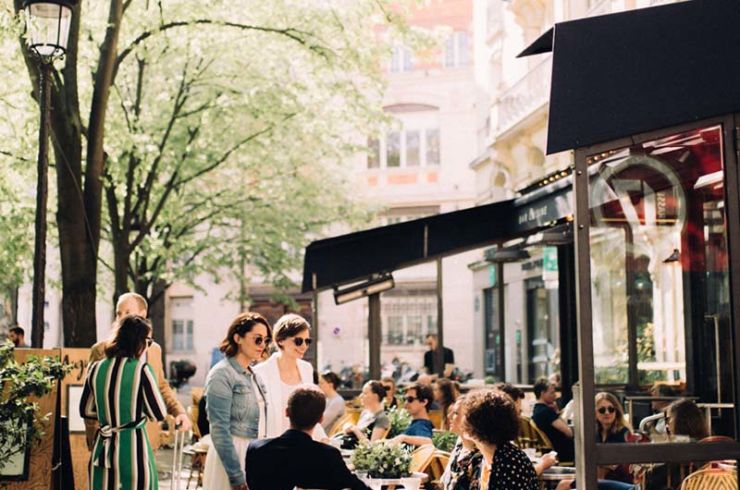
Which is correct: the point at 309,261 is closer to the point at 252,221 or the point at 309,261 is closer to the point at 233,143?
the point at 233,143

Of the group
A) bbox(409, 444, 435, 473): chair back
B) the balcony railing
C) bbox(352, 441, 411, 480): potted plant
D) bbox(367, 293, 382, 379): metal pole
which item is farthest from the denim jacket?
the balcony railing

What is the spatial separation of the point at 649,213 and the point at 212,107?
60.6 feet

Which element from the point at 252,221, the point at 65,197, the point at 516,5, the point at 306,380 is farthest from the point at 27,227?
the point at 306,380

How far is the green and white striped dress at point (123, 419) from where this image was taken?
23.2ft

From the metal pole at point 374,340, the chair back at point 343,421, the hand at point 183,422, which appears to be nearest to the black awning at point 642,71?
the hand at point 183,422

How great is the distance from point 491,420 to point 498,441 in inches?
4.9

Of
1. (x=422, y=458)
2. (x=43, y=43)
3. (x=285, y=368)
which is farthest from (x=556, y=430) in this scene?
(x=43, y=43)

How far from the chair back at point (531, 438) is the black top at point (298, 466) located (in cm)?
549

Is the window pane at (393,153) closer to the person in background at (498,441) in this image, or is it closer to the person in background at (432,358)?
the person in background at (432,358)

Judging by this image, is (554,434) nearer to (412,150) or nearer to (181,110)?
(181,110)

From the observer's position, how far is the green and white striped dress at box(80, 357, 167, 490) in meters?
7.07

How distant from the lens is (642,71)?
523 centimetres

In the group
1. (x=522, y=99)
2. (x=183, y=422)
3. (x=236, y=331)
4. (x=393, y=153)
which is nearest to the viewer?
(x=236, y=331)

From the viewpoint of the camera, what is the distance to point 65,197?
44.7 ft
